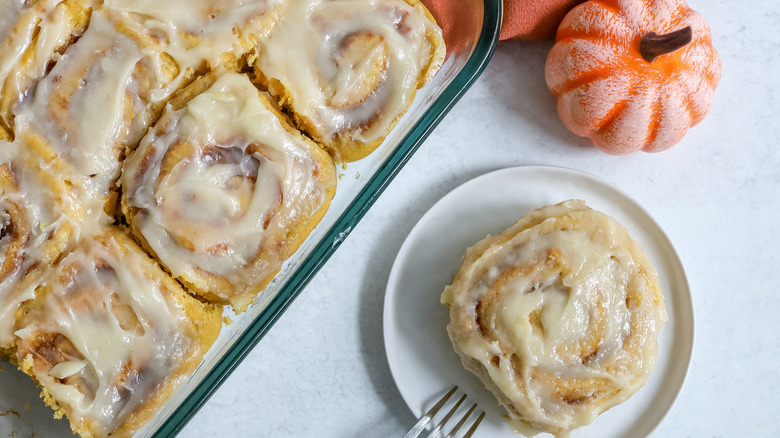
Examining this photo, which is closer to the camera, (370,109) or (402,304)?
(370,109)

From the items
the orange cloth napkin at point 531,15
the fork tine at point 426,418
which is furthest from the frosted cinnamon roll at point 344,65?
the fork tine at point 426,418

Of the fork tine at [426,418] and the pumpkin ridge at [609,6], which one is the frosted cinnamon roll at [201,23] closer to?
the pumpkin ridge at [609,6]

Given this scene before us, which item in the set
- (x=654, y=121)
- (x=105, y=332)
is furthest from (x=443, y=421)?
(x=654, y=121)

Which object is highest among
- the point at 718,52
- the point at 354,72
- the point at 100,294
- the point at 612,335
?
the point at 354,72

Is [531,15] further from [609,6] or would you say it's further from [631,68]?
[631,68]

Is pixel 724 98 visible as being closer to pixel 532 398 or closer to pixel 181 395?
pixel 532 398

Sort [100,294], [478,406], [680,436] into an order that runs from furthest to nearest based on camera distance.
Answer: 1. [680,436]
2. [478,406]
3. [100,294]

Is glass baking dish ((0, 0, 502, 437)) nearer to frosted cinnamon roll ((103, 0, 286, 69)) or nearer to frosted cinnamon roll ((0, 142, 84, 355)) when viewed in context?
frosted cinnamon roll ((0, 142, 84, 355))

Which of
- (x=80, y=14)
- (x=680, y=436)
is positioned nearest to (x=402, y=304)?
(x=680, y=436)
